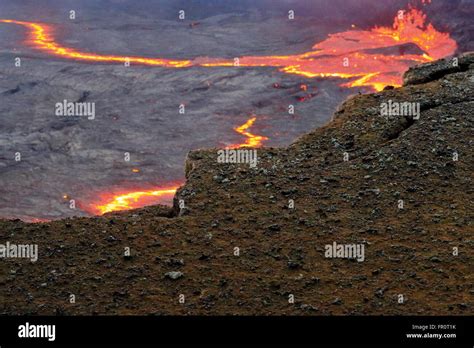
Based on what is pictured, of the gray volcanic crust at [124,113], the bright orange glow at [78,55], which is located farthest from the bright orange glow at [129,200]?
the bright orange glow at [78,55]

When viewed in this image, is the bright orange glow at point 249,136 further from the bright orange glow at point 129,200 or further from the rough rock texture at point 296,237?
the rough rock texture at point 296,237

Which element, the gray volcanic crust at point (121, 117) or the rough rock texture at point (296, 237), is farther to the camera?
the gray volcanic crust at point (121, 117)

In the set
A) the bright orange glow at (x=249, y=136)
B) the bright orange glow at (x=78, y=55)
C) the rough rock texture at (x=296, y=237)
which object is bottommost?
the rough rock texture at (x=296, y=237)

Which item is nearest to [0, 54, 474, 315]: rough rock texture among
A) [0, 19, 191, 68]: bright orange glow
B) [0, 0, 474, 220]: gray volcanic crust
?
[0, 0, 474, 220]: gray volcanic crust

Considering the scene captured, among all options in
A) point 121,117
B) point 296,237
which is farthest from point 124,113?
point 296,237

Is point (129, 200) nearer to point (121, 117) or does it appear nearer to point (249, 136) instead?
point (249, 136)

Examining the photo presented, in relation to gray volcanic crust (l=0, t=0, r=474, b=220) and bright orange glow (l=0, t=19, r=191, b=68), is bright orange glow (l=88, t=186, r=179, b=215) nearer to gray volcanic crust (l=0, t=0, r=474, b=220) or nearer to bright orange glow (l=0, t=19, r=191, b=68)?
gray volcanic crust (l=0, t=0, r=474, b=220)
